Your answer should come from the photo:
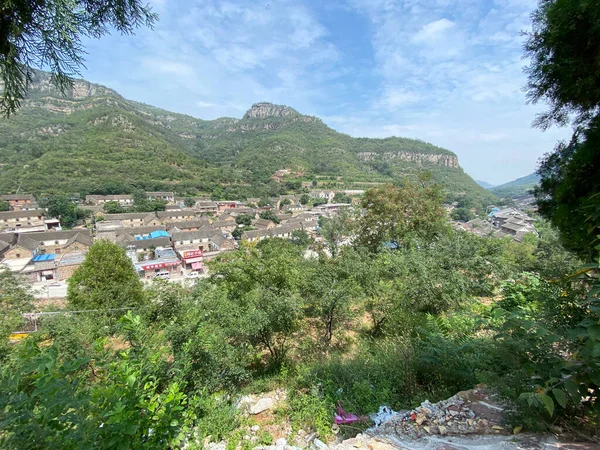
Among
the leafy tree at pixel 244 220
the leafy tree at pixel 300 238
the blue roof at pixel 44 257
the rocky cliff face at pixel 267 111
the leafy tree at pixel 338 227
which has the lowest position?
the blue roof at pixel 44 257

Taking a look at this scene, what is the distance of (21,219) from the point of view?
3722cm

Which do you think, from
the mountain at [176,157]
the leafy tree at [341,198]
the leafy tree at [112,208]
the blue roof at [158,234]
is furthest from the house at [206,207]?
the leafy tree at [341,198]

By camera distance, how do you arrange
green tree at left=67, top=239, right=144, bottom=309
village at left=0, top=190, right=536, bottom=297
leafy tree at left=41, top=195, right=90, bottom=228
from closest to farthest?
1. green tree at left=67, top=239, right=144, bottom=309
2. village at left=0, top=190, right=536, bottom=297
3. leafy tree at left=41, top=195, right=90, bottom=228

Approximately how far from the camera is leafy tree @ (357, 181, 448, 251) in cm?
1004

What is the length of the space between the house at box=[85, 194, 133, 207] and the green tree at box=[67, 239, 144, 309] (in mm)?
45026

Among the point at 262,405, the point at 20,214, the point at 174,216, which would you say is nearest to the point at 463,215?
the point at 174,216

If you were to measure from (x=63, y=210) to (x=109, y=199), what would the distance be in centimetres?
963

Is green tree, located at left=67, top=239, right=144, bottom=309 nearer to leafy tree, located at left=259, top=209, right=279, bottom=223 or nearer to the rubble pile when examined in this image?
the rubble pile

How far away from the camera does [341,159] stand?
334 ft

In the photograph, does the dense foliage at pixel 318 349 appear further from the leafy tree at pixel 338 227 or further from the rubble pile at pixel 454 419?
the leafy tree at pixel 338 227

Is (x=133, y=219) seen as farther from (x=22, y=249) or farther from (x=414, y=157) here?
(x=414, y=157)

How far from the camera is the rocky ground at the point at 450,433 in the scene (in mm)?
1833

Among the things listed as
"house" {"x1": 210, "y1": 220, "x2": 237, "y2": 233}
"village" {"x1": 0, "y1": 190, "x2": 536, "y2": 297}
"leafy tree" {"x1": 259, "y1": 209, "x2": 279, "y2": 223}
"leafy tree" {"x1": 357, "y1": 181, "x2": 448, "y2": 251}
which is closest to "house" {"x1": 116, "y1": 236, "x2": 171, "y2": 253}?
"village" {"x1": 0, "y1": 190, "x2": 536, "y2": 297}

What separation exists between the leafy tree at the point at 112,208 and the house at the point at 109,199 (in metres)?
2.24
